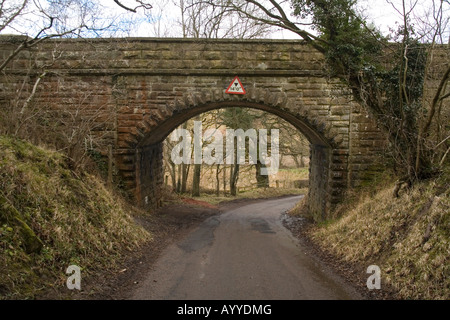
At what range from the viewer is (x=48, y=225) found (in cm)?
577

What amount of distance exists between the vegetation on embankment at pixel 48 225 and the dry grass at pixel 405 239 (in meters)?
4.35

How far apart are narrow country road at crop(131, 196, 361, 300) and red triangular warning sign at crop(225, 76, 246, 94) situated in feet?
13.0

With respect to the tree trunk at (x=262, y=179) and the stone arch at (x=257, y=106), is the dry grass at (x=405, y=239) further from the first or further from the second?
the tree trunk at (x=262, y=179)

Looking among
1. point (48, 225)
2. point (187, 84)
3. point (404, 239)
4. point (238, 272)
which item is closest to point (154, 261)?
point (238, 272)

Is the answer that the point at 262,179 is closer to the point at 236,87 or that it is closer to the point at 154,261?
the point at 236,87

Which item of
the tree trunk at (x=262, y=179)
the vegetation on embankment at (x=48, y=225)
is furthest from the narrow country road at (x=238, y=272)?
the tree trunk at (x=262, y=179)

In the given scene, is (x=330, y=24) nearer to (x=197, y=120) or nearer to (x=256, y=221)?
(x=256, y=221)

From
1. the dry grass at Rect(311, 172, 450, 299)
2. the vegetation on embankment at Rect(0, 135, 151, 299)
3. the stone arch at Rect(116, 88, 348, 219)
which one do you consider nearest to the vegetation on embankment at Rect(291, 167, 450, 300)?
the dry grass at Rect(311, 172, 450, 299)

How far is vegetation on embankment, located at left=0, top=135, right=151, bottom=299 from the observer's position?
4.80 metres

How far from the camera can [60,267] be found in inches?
209

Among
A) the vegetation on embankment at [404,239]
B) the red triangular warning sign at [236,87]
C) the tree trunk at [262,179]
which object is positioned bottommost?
the tree trunk at [262,179]

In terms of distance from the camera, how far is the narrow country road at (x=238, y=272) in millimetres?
5410

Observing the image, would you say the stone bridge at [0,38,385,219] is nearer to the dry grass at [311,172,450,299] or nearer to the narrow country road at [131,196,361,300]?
the dry grass at [311,172,450,299]

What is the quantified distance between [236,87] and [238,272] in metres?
5.61
